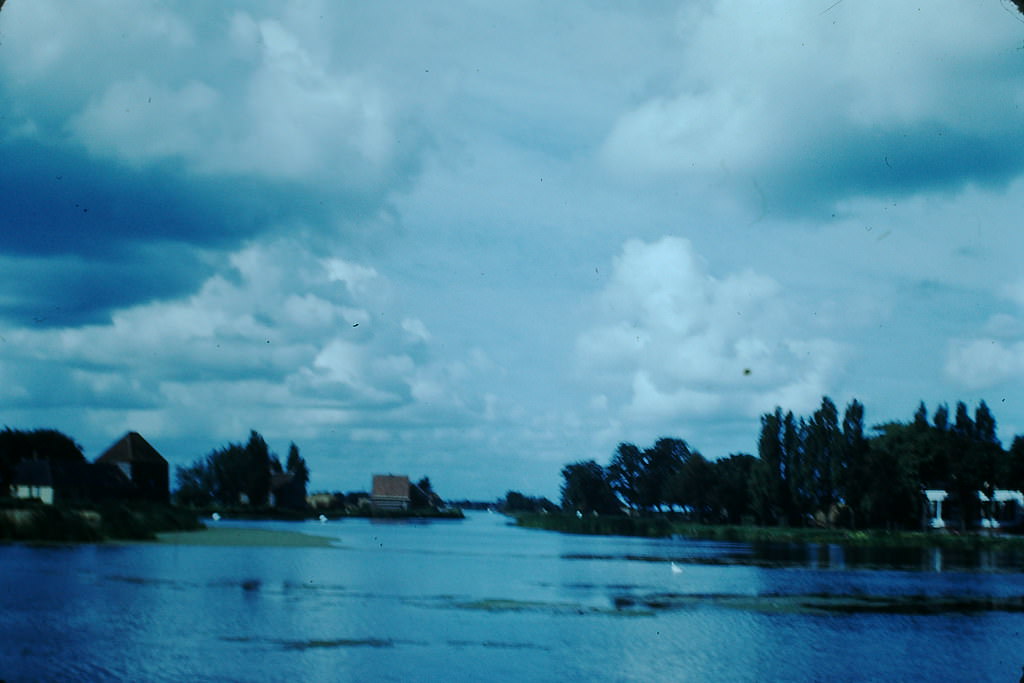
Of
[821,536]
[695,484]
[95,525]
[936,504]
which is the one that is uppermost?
[695,484]

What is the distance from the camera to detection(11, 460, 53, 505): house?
10288 cm

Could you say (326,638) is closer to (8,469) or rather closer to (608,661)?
(608,661)

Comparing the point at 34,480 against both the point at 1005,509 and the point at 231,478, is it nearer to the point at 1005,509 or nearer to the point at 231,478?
the point at 231,478

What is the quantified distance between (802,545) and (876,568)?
120 feet

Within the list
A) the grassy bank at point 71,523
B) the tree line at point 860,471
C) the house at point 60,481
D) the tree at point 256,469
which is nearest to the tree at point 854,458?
the tree line at point 860,471

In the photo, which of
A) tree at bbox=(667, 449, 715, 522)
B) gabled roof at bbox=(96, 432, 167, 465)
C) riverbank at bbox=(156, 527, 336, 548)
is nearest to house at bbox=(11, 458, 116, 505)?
gabled roof at bbox=(96, 432, 167, 465)

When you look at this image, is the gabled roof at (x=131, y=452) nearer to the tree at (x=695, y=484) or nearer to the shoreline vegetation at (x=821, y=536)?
the shoreline vegetation at (x=821, y=536)

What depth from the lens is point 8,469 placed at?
113m

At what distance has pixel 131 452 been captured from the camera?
119m

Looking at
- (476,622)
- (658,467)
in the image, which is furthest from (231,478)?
(476,622)

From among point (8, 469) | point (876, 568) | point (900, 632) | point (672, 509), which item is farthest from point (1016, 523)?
point (8, 469)

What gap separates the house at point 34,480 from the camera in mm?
102875

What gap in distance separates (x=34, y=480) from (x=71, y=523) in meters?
49.6

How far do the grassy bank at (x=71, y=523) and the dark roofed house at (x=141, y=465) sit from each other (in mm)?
44525
